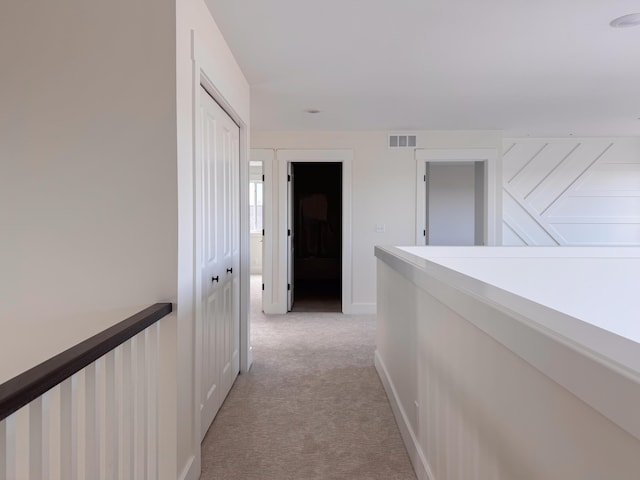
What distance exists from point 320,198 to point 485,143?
331 centimetres

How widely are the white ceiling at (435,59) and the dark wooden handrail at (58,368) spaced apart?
1727 millimetres

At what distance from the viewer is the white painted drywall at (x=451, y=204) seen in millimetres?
6973

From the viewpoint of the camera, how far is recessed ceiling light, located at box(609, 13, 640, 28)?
212 cm

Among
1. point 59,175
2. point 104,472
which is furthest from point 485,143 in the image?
point 104,472

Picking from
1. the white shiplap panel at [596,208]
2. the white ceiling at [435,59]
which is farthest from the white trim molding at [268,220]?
the white shiplap panel at [596,208]

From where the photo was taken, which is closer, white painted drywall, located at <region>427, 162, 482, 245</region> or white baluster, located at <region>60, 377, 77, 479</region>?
white baluster, located at <region>60, 377, 77, 479</region>

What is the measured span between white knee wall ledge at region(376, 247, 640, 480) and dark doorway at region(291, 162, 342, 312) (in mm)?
4812

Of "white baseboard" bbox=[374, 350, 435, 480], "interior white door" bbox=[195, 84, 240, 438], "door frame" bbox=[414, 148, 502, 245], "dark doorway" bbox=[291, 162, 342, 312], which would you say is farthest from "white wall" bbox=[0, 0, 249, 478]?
"dark doorway" bbox=[291, 162, 342, 312]

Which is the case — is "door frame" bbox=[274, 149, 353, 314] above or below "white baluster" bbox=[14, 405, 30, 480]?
above

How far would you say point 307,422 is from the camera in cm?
229

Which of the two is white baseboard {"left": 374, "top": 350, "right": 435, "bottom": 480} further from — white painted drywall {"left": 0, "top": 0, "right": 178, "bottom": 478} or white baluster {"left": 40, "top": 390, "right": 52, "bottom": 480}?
white baluster {"left": 40, "top": 390, "right": 52, "bottom": 480}

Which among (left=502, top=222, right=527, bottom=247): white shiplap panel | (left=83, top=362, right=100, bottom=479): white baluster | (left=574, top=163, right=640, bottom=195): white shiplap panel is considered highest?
(left=574, top=163, right=640, bottom=195): white shiplap panel

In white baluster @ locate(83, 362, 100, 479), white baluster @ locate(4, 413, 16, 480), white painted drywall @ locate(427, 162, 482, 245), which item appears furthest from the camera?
white painted drywall @ locate(427, 162, 482, 245)

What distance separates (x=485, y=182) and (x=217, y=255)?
155 inches
